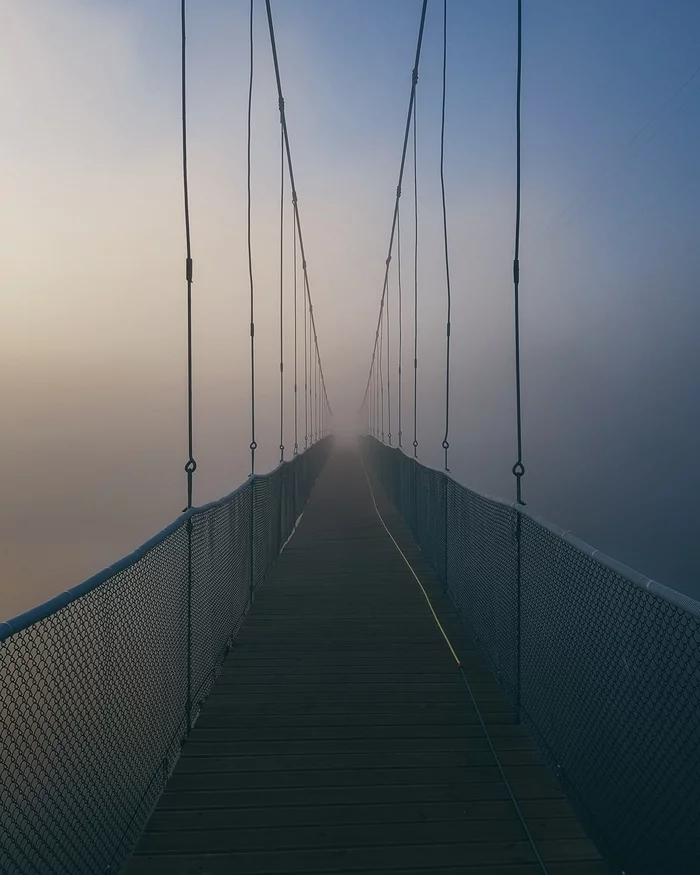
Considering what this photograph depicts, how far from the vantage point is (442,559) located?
20.5ft

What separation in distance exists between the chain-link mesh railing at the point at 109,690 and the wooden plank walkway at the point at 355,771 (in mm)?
164

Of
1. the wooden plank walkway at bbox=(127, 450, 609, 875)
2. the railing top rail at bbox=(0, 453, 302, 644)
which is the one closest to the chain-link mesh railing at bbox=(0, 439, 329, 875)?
the railing top rail at bbox=(0, 453, 302, 644)

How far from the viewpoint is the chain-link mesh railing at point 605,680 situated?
184 centimetres

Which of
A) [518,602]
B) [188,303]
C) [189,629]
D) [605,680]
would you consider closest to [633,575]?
[605,680]

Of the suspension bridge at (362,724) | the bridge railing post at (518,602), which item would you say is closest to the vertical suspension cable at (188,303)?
the suspension bridge at (362,724)

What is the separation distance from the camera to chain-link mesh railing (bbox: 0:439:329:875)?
1.86 meters

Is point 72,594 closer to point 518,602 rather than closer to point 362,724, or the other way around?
point 362,724

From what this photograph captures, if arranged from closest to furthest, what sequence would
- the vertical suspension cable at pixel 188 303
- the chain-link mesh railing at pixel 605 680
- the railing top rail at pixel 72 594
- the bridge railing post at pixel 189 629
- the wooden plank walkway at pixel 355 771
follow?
the railing top rail at pixel 72 594 < the chain-link mesh railing at pixel 605 680 < the wooden plank walkway at pixel 355 771 < the bridge railing post at pixel 189 629 < the vertical suspension cable at pixel 188 303

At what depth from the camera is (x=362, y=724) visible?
11.1 feet

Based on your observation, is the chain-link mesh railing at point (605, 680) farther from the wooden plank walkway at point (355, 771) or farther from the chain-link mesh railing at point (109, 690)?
the chain-link mesh railing at point (109, 690)

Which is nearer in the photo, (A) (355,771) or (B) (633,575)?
(B) (633,575)

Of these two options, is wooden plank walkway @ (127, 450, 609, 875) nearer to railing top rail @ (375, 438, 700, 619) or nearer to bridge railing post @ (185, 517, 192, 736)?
bridge railing post @ (185, 517, 192, 736)

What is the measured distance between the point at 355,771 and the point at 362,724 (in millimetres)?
464

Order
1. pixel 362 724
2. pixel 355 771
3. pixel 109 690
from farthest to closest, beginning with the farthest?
1. pixel 362 724
2. pixel 355 771
3. pixel 109 690
